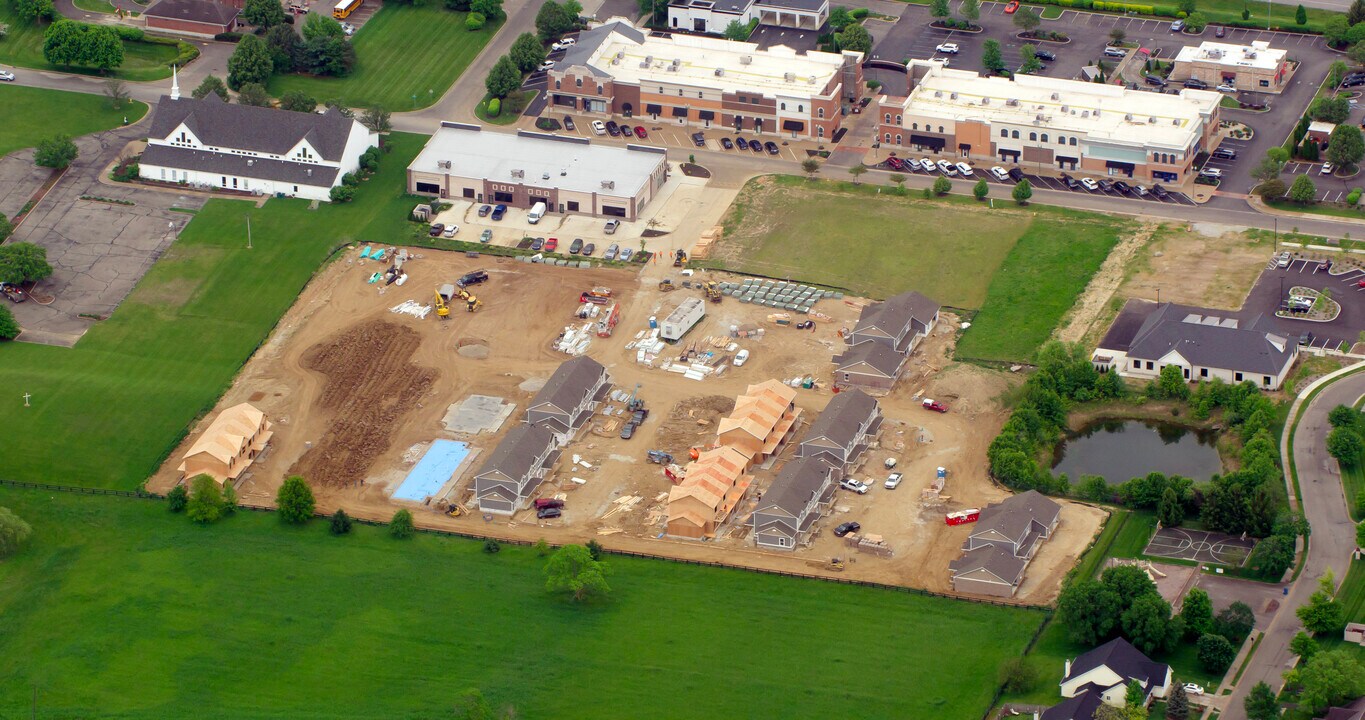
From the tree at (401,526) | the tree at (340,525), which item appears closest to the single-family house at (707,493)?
Result: the tree at (401,526)

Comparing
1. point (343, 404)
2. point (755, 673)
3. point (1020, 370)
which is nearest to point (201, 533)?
point (343, 404)

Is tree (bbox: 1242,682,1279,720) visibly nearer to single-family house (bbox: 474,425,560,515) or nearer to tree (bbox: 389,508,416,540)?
single-family house (bbox: 474,425,560,515)

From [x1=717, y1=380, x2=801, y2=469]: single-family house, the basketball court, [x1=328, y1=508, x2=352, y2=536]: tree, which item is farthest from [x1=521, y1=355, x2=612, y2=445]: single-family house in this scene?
the basketball court

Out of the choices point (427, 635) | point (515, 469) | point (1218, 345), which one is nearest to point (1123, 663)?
point (1218, 345)

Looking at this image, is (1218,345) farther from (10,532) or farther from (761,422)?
(10,532)

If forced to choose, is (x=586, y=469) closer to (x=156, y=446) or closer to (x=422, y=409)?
(x=422, y=409)

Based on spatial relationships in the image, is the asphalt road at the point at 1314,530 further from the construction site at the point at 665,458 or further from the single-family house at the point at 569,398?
the single-family house at the point at 569,398
